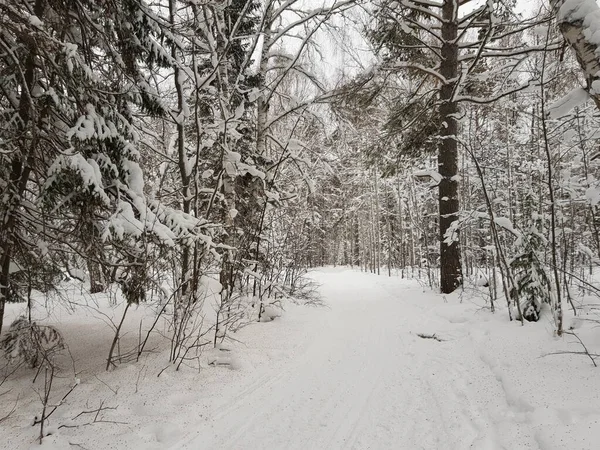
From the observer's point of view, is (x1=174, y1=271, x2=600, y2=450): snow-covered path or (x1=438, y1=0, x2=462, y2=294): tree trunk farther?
(x1=438, y1=0, x2=462, y2=294): tree trunk

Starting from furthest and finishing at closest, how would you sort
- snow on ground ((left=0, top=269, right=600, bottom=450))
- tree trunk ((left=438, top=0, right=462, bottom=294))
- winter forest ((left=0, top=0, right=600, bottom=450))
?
tree trunk ((left=438, top=0, right=462, bottom=294)), winter forest ((left=0, top=0, right=600, bottom=450)), snow on ground ((left=0, top=269, right=600, bottom=450))

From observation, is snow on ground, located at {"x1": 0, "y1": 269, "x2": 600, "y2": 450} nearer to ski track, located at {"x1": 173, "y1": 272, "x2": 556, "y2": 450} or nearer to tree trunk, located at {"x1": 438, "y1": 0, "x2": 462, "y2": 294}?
ski track, located at {"x1": 173, "y1": 272, "x2": 556, "y2": 450}

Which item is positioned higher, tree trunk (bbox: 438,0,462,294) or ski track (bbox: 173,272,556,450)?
tree trunk (bbox: 438,0,462,294)

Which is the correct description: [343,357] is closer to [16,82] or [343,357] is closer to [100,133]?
[100,133]

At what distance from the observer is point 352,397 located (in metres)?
3.23

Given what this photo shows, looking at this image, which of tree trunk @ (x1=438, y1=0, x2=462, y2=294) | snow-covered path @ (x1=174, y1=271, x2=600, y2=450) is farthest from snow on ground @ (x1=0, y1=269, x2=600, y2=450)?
tree trunk @ (x1=438, y1=0, x2=462, y2=294)

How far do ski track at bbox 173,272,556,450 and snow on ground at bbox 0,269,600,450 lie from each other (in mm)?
13

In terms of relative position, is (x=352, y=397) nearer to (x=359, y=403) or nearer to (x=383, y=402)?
(x=359, y=403)

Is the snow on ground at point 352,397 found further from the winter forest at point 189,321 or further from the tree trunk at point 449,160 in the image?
the tree trunk at point 449,160

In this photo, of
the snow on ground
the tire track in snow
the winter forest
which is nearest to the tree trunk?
the winter forest

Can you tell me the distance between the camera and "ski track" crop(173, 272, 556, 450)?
8.20 ft

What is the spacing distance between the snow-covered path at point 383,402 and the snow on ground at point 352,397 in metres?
0.01

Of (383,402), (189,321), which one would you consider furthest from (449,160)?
(189,321)

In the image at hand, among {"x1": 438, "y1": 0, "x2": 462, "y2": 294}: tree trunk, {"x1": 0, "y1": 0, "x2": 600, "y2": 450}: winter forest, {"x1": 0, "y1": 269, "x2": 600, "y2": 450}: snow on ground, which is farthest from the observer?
{"x1": 438, "y1": 0, "x2": 462, "y2": 294}: tree trunk
